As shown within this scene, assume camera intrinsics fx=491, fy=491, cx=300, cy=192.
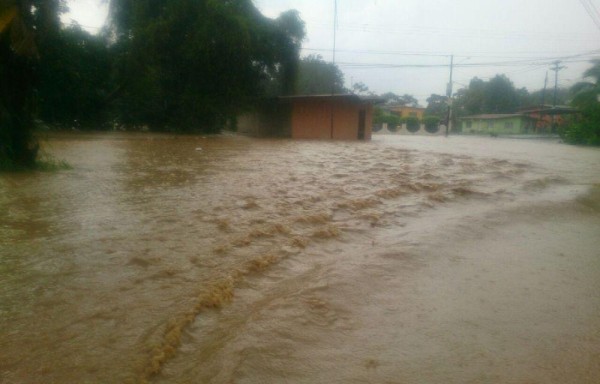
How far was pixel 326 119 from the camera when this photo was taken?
31.5m

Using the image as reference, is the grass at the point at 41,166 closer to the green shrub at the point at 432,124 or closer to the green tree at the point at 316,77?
the green tree at the point at 316,77

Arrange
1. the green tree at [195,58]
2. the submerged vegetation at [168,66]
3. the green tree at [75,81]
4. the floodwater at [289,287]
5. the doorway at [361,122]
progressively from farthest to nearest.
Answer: the doorway at [361,122] < the green tree at [195,58] < the submerged vegetation at [168,66] < the green tree at [75,81] < the floodwater at [289,287]

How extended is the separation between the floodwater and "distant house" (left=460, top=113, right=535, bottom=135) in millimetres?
45609

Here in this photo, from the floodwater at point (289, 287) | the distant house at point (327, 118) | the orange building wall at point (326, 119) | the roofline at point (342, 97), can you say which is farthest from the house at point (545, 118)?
the floodwater at point (289, 287)

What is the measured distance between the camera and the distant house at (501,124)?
52200mm

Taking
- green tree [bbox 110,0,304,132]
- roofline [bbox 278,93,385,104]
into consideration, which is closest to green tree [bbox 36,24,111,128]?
green tree [bbox 110,0,304,132]

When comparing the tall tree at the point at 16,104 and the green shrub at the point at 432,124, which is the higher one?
the tall tree at the point at 16,104

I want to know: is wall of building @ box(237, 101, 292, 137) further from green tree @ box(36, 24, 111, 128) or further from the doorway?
green tree @ box(36, 24, 111, 128)

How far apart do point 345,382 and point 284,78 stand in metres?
30.9

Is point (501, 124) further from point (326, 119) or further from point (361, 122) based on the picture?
point (326, 119)

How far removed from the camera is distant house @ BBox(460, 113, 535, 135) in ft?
171

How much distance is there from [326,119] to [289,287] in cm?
2796

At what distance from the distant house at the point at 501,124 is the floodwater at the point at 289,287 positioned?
1796 inches

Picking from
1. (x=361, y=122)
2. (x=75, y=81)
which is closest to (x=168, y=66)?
(x=75, y=81)
